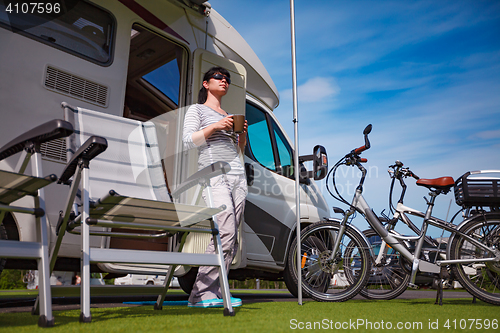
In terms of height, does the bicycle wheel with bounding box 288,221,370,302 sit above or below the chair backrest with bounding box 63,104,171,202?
below

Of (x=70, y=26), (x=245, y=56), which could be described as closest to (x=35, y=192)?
(x=70, y=26)

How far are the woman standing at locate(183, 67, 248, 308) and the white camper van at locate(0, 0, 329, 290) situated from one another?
360 millimetres

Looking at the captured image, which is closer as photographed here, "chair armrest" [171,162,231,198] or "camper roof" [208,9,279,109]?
"chair armrest" [171,162,231,198]

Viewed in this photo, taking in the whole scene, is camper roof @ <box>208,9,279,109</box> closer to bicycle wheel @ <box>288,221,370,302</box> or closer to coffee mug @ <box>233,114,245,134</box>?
coffee mug @ <box>233,114,245,134</box>

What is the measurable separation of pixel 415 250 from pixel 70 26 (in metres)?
3.03

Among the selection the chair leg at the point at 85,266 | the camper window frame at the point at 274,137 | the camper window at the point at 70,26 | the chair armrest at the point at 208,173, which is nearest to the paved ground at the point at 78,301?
the chair leg at the point at 85,266

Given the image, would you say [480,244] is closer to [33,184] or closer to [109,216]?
[109,216]

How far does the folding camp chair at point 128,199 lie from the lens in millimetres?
1700

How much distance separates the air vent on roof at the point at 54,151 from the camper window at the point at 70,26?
2.02 ft

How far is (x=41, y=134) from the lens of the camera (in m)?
1.54

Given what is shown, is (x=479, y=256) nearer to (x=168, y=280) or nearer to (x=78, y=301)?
(x=168, y=280)

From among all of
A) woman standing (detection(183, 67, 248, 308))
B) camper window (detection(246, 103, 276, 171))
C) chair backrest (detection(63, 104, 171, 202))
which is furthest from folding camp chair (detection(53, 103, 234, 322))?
camper window (detection(246, 103, 276, 171))

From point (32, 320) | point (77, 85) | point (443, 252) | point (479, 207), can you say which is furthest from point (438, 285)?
point (77, 85)

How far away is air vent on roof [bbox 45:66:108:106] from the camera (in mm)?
2502
